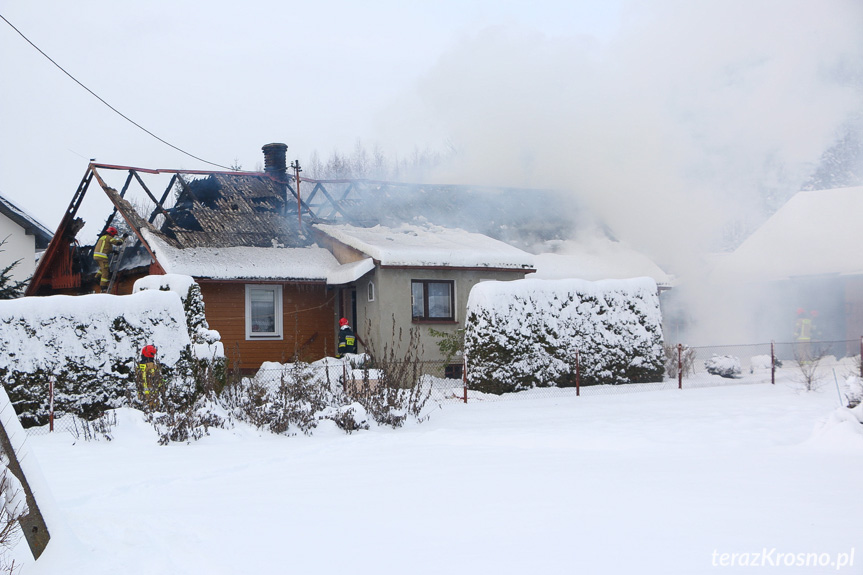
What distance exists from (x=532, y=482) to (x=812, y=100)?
22204 millimetres

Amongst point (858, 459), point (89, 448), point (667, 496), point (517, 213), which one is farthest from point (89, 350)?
point (517, 213)

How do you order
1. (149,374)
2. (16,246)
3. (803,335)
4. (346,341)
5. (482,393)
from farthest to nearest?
(16,246) < (803,335) < (346,341) < (482,393) < (149,374)

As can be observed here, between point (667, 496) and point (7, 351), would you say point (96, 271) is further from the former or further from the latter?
point (667, 496)

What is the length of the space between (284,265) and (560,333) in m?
7.55

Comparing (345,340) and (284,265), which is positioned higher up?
(284,265)

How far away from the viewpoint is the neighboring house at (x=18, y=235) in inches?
1160

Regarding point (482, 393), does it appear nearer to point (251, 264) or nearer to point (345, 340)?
point (345, 340)

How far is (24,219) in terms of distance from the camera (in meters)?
29.8

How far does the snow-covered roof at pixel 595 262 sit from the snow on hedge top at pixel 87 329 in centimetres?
1154

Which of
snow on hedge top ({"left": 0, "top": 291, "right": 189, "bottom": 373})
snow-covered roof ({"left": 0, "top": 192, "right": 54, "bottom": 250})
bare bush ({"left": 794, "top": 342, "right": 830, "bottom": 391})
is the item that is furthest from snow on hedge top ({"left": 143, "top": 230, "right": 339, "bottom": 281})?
snow-covered roof ({"left": 0, "top": 192, "right": 54, "bottom": 250})

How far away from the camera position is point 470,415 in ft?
46.6

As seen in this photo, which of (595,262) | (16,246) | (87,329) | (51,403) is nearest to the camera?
(51,403)

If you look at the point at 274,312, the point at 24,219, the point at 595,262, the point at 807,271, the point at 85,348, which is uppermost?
the point at 24,219

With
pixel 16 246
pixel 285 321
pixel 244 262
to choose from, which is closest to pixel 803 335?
pixel 285 321
